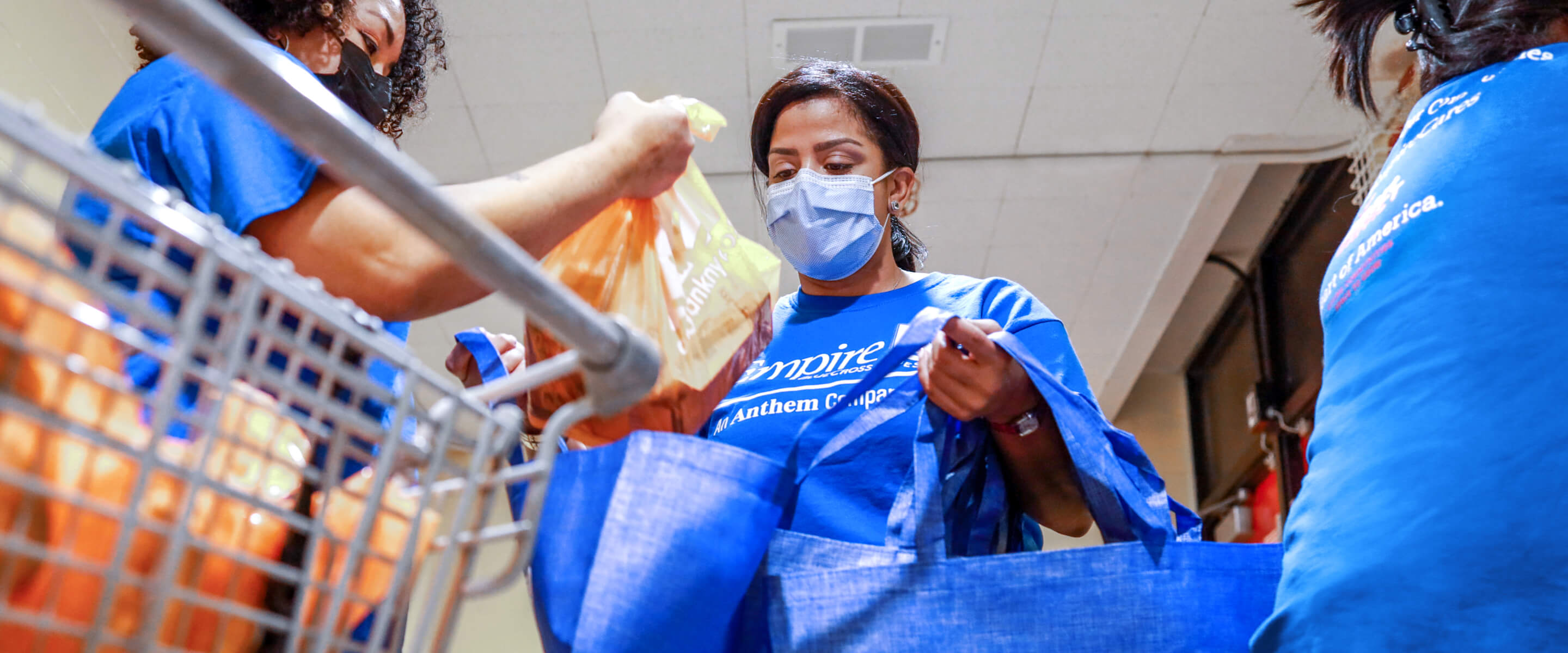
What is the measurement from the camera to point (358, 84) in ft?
3.48

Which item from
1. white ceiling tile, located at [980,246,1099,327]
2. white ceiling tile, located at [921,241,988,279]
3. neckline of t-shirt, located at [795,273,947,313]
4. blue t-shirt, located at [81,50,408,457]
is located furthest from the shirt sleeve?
white ceiling tile, located at [980,246,1099,327]

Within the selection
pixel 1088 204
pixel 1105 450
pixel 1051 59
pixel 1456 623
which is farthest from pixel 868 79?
pixel 1088 204

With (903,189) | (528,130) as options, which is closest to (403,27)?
(903,189)

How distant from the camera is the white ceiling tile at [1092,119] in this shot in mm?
4066

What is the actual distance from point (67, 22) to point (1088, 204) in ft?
11.8

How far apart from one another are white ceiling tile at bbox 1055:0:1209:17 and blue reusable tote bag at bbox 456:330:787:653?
3.03 metres

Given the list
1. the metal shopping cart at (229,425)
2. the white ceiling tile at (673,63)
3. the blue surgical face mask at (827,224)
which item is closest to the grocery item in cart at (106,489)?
the metal shopping cart at (229,425)

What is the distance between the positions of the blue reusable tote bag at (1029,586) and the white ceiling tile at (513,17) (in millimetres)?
2882

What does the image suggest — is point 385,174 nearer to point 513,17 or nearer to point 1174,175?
point 513,17

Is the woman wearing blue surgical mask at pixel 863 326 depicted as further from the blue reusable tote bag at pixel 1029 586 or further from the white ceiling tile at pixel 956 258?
the white ceiling tile at pixel 956 258

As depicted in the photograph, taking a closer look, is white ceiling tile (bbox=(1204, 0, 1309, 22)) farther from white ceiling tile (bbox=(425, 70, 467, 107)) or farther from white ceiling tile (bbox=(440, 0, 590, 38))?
white ceiling tile (bbox=(425, 70, 467, 107))

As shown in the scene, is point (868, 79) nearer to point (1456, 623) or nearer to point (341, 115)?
point (1456, 623)

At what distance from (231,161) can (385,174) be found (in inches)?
15.1

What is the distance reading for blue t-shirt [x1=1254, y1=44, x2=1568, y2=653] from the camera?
2.34ft
